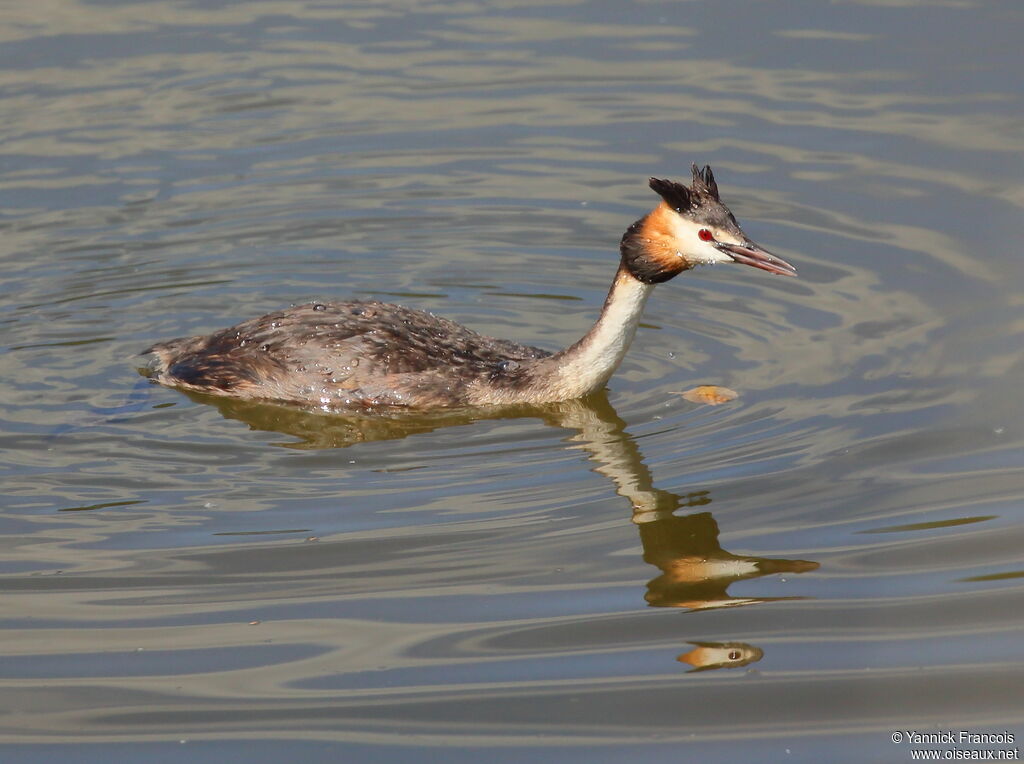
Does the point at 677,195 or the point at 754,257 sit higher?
the point at 677,195

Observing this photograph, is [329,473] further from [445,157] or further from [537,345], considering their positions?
[445,157]

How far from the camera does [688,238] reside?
327 inches

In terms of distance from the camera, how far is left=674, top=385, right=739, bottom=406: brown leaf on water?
28.0 feet

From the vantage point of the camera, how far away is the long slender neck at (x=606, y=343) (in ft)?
28.2

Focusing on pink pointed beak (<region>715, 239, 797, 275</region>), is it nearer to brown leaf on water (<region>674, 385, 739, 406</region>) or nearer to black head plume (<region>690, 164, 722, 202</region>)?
black head plume (<region>690, 164, 722, 202</region>)

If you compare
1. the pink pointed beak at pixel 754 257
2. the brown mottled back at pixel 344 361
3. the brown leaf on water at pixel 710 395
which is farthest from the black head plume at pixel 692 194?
the brown mottled back at pixel 344 361

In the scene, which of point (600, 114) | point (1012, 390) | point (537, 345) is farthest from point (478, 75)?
point (1012, 390)

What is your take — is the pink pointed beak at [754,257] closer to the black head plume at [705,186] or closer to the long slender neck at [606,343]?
the black head plume at [705,186]

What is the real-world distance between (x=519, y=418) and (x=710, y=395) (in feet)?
3.69

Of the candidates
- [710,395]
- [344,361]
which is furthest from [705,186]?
[344,361]

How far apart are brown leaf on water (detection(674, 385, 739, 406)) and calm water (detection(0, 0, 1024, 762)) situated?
123 millimetres

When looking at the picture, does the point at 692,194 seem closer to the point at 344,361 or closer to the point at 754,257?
the point at 754,257

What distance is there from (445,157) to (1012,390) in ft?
18.3

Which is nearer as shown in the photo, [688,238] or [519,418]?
[688,238]
